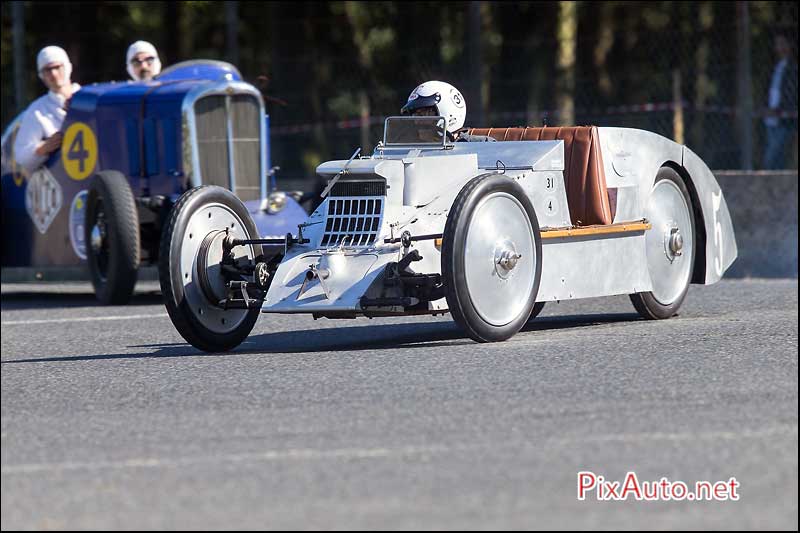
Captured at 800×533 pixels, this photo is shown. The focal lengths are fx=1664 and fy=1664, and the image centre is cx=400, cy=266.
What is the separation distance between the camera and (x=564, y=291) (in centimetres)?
919

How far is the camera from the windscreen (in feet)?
30.9

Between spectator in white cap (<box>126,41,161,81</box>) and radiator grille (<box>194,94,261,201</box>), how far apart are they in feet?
3.08

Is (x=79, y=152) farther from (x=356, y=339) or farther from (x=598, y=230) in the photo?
(x=598, y=230)

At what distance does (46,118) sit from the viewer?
14.5m

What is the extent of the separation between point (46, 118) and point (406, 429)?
29.6 ft

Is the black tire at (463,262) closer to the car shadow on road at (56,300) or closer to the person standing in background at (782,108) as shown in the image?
the car shadow on road at (56,300)

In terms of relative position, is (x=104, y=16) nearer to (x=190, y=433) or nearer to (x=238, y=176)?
(x=238, y=176)

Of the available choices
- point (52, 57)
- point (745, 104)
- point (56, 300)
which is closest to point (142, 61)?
point (52, 57)

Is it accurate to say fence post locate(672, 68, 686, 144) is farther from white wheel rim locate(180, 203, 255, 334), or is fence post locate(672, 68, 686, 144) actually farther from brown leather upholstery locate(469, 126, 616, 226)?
white wheel rim locate(180, 203, 255, 334)

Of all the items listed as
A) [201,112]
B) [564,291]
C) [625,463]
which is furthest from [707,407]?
[201,112]

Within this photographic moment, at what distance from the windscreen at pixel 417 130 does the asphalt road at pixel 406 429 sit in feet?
3.68

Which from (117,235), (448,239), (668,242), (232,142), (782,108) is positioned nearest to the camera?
(448,239)

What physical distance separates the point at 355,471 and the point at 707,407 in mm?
1636

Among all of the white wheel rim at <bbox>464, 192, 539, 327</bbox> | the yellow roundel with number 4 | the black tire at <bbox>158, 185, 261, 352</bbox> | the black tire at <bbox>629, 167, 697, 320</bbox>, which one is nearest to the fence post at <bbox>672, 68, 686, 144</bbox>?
the yellow roundel with number 4
